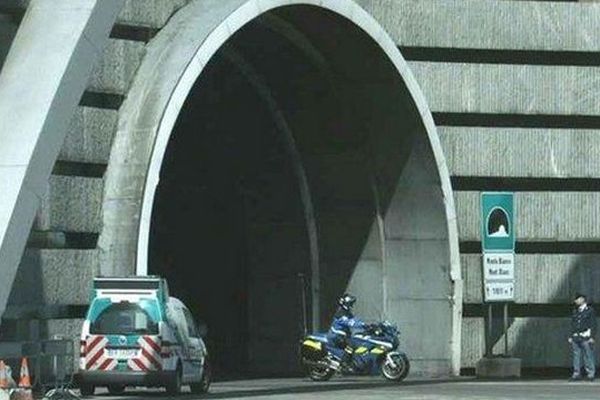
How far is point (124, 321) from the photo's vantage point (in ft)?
100

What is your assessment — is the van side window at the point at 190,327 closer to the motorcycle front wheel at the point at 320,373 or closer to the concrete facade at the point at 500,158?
the motorcycle front wheel at the point at 320,373

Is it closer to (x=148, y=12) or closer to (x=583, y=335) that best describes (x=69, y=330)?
(x=148, y=12)

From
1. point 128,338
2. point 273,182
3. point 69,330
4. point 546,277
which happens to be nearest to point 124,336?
point 128,338

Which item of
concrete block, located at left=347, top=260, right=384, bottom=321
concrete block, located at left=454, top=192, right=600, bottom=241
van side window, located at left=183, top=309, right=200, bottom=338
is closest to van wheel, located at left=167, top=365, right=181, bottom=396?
van side window, located at left=183, top=309, right=200, bottom=338

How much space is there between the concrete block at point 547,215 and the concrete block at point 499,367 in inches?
103

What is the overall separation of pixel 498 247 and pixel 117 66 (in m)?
8.97

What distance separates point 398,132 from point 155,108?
7551 millimetres

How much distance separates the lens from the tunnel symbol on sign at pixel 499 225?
38.1 metres

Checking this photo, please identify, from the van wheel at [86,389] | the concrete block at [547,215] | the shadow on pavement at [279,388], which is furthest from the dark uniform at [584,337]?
the van wheel at [86,389]

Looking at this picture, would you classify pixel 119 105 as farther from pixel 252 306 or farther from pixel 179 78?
pixel 252 306

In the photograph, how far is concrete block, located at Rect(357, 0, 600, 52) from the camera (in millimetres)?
38938

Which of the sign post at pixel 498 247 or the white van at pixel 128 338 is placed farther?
the sign post at pixel 498 247

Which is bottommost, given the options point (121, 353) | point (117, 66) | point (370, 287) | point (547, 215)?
point (121, 353)

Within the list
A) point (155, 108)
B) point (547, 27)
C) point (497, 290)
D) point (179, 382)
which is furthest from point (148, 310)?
point (547, 27)
